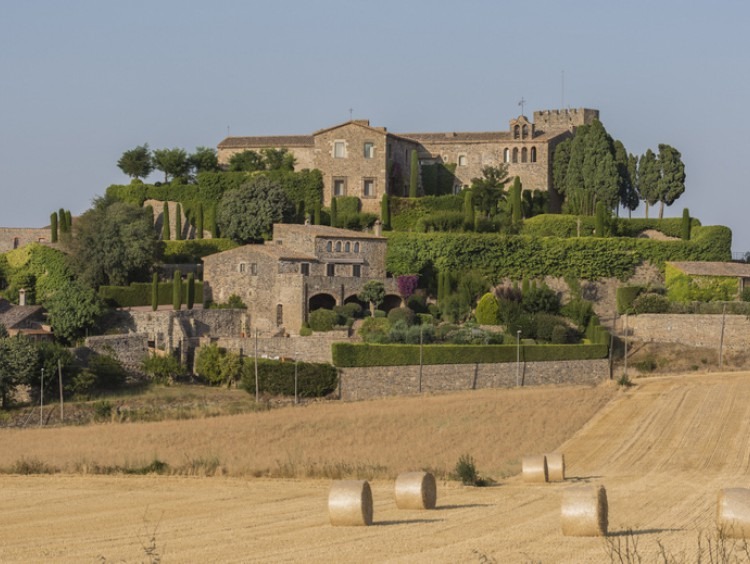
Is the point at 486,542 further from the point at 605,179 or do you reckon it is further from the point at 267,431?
the point at 605,179

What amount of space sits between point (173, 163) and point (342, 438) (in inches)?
1431

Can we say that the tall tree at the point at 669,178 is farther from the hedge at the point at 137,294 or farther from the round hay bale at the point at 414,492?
the round hay bale at the point at 414,492

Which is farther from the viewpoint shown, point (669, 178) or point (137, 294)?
point (669, 178)

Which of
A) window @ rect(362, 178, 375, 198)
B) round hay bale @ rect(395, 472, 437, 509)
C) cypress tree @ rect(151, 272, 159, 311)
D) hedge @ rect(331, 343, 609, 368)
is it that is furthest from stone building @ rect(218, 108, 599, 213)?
round hay bale @ rect(395, 472, 437, 509)

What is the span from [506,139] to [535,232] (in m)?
9.92

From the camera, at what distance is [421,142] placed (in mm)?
77750

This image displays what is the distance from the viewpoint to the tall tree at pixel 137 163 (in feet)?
252

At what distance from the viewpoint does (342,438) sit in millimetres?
42562

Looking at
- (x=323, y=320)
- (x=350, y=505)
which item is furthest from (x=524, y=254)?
(x=350, y=505)

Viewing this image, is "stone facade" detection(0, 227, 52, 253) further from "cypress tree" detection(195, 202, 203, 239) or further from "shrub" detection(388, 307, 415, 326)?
"shrub" detection(388, 307, 415, 326)

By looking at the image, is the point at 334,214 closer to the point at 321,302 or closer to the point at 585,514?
the point at 321,302

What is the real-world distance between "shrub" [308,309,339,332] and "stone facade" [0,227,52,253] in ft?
60.1

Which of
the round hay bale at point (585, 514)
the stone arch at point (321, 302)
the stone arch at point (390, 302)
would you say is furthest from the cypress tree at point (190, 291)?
the round hay bale at point (585, 514)

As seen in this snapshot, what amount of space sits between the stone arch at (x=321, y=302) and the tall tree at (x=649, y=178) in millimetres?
19944
